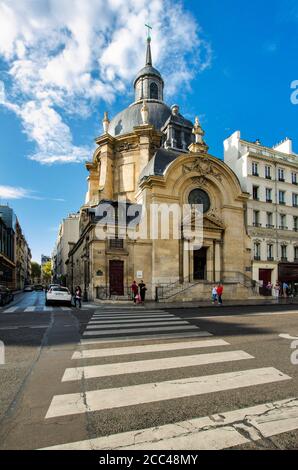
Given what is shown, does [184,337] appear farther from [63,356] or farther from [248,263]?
[248,263]

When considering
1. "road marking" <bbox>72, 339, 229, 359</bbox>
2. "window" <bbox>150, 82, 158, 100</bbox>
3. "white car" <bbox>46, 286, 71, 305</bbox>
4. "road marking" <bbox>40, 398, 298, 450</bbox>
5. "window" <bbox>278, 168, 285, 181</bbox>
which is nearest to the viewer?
"road marking" <bbox>40, 398, 298, 450</bbox>

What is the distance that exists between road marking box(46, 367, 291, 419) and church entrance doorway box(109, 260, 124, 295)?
63.8 feet

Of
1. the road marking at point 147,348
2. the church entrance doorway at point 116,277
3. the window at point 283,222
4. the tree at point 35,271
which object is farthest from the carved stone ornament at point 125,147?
the tree at point 35,271

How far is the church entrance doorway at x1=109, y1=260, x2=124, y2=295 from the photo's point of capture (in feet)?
78.8

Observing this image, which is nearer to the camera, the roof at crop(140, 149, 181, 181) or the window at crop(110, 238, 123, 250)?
the window at crop(110, 238, 123, 250)

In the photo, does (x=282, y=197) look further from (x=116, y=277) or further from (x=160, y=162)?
(x=116, y=277)

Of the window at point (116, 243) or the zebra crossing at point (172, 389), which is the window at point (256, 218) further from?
the zebra crossing at point (172, 389)

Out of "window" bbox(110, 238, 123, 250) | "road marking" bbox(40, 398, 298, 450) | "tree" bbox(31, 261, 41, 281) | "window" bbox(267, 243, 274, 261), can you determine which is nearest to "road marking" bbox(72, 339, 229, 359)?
"road marking" bbox(40, 398, 298, 450)

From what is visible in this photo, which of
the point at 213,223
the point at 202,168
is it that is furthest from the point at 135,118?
the point at 213,223

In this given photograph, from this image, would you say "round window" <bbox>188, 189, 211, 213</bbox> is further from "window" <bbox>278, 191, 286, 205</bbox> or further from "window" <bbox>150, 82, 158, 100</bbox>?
"window" <bbox>150, 82, 158, 100</bbox>

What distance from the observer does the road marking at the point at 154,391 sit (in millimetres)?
3838

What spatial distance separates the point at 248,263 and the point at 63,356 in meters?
26.4

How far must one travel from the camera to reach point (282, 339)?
7.78m

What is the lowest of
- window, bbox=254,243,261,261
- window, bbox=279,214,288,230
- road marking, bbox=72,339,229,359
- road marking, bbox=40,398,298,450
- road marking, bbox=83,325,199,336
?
road marking, bbox=83,325,199,336
